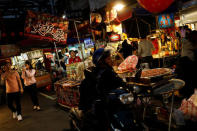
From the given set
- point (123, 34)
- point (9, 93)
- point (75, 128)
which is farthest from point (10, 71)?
point (123, 34)

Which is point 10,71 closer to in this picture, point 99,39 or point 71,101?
point 71,101

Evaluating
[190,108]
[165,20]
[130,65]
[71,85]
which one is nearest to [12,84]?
[71,85]

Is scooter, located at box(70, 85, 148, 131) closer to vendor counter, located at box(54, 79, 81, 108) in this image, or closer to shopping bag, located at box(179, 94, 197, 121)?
shopping bag, located at box(179, 94, 197, 121)

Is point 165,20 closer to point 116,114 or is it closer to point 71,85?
point 71,85

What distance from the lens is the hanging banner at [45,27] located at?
23.3ft

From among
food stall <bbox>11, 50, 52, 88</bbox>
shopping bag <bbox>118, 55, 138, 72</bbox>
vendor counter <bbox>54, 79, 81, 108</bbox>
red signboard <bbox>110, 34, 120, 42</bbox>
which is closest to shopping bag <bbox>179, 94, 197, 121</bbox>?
shopping bag <bbox>118, 55, 138, 72</bbox>

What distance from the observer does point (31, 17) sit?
23.5ft

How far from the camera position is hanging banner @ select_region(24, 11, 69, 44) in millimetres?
7090

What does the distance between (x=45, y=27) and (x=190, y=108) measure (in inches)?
249

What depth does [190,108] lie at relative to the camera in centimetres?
381

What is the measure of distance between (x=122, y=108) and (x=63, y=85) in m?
4.64

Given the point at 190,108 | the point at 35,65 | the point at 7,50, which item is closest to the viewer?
the point at 190,108

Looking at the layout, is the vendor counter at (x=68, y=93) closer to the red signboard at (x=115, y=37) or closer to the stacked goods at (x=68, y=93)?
the stacked goods at (x=68, y=93)

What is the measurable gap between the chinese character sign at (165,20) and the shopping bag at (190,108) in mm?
6372
